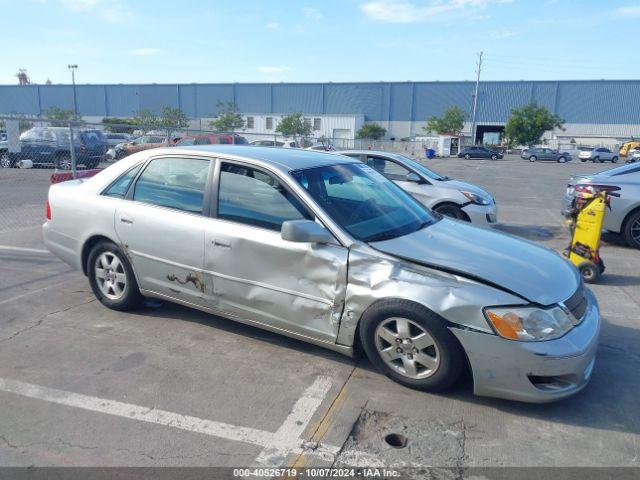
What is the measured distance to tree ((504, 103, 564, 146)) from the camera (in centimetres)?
6016

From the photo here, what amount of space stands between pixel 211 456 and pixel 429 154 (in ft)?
158

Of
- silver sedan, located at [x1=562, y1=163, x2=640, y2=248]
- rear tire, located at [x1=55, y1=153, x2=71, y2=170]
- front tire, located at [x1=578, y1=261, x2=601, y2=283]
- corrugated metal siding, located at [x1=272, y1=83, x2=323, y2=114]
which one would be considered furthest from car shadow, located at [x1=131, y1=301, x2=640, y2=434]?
corrugated metal siding, located at [x1=272, y1=83, x2=323, y2=114]

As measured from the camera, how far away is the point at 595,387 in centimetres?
355

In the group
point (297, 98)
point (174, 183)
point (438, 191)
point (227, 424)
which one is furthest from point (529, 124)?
point (227, 424)

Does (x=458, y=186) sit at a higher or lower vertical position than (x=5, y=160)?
higher

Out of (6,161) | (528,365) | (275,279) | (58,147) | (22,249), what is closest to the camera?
(528,365)

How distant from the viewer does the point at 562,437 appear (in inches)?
117

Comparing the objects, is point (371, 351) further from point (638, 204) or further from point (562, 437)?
point (638, 204)

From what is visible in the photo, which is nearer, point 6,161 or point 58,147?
point 58,147

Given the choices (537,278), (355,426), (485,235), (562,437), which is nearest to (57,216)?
(355,426)

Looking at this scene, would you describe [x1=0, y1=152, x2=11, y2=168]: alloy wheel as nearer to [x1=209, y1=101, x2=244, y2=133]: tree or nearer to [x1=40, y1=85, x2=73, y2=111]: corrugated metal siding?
[x1=209, y1=101, x2=244, y2=133]: tree

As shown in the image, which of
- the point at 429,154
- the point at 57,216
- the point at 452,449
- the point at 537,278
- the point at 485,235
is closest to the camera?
the point at 452,449

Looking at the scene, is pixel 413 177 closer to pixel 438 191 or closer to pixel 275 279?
pixel 438 191

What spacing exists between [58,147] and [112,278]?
13967 millimetres
